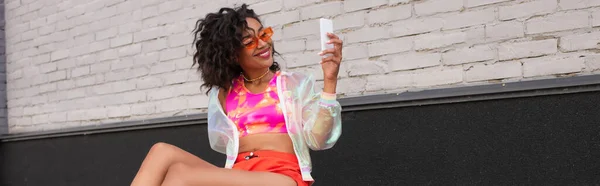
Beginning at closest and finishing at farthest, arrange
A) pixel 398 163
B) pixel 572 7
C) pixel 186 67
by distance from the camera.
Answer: pixel 572 7 → pixel 398 163 → pixel 186 67

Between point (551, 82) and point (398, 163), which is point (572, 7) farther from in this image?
point (398, 163)

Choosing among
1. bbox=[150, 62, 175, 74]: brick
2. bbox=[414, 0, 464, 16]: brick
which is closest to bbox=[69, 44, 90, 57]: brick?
bbox=[150, 62, 175, 74]: brick

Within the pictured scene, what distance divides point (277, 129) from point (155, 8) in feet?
8.17

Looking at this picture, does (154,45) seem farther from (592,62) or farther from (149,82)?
(592,62)

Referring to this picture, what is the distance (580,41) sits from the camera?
3.12 m

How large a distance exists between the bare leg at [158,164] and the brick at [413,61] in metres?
1.27

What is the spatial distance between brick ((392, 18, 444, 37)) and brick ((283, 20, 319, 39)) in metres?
0.52

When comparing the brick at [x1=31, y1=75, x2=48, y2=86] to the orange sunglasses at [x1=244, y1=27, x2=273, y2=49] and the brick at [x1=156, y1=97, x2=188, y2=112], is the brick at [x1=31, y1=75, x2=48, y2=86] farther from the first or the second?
the orange sunglasses at [x1=244, y1=27, x2=273, y2=49]

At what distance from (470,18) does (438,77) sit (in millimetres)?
317

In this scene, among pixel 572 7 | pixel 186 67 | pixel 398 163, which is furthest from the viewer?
pixel 186 67

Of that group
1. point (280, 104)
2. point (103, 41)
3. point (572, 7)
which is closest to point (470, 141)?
point (572, 7)

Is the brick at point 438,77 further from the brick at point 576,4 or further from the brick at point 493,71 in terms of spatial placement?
the brick at point 576,4

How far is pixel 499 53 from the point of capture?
3359 millimetres

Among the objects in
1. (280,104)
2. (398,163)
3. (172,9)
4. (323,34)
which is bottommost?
(398,163)
